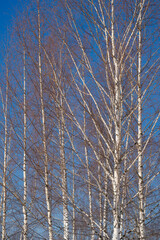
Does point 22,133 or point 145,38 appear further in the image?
point 22,133

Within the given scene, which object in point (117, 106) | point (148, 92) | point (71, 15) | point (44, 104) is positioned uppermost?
point (71, 15)

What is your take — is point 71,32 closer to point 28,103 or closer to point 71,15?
point 71,15

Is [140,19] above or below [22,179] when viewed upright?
above

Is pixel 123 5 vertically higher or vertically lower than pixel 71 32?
higher

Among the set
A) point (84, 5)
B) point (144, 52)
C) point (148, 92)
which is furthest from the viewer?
point (144, 52)

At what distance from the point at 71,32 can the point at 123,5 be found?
91cm

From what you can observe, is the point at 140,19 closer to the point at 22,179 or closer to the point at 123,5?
the point at 123,5

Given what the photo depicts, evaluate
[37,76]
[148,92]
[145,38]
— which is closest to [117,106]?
[148,92]

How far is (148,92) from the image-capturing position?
3.99 m

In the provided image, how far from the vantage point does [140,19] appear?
13.8 ft

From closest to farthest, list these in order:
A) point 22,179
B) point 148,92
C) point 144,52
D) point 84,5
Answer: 1. point 148,92
2. point 84,5
3. point 144,52
4. point 22,179

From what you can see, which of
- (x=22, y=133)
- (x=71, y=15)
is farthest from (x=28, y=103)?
(x=71, y=15)

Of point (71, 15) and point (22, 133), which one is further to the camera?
point (22, 133)

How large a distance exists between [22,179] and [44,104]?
85.2 inches
